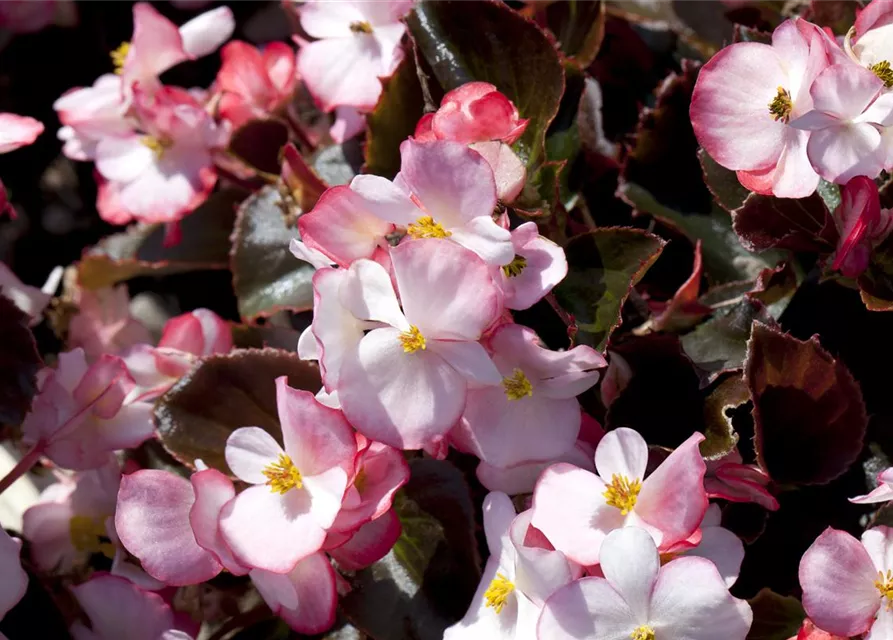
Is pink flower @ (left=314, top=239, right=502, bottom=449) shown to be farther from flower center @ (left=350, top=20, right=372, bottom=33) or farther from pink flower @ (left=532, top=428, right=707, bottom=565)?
flower center @ (left=350, top=20, right=372, bottom=33)

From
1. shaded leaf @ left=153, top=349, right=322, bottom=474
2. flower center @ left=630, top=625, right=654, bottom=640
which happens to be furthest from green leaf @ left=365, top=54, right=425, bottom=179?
flower center @ left=630, top=625, right=654, bottom=640

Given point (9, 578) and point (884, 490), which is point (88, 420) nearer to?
point (9, 578)

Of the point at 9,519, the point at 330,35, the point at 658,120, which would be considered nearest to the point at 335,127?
the point at 330,35

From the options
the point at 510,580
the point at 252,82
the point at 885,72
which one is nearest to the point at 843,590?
the point at 510,580

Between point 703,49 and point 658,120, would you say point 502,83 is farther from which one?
point 703,49

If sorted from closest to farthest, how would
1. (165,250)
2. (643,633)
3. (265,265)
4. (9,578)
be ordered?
(643,633), (9,578), (265,265), (165,250)

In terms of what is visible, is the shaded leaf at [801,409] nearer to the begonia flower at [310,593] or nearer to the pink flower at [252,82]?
the begonia flower at [310,593]

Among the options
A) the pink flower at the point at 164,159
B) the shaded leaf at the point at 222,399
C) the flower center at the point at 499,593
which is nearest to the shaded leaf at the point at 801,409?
the flower center at the point at 499,593
